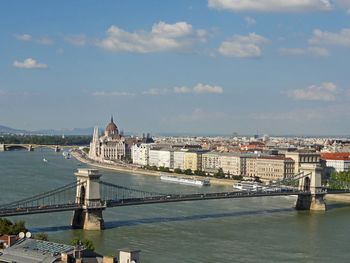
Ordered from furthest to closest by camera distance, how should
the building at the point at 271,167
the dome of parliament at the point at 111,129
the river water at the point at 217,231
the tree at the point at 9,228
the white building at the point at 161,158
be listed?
the dome of parliament at the point at 111,129 → the white building at the point at 161,158 → the building at the point at 271,167 → the river water at the point at 217,231 → the tree at the point at 9,228

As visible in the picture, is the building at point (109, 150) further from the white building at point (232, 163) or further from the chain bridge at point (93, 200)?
the chain bridge at point (93, 200)

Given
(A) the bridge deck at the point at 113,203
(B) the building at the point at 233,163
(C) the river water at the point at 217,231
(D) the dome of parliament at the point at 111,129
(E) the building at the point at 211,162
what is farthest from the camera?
(D) the dome of parliament at the point at 111,129

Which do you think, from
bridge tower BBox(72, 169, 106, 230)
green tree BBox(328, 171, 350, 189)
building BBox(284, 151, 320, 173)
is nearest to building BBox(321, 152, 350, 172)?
building BBox(284, 151, 320, 173)

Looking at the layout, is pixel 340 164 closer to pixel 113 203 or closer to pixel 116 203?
pixel 116 203

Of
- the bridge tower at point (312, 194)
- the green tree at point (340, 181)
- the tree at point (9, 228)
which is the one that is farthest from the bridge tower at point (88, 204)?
the green tree at point (340, 181)

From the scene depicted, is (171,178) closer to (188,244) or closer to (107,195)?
(107,195)

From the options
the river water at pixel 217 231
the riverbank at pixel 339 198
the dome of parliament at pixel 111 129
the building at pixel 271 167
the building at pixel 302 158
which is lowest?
the river water at pixel 217 231

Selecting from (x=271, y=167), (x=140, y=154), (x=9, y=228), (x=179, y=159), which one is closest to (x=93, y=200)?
(x=9, y=228)
